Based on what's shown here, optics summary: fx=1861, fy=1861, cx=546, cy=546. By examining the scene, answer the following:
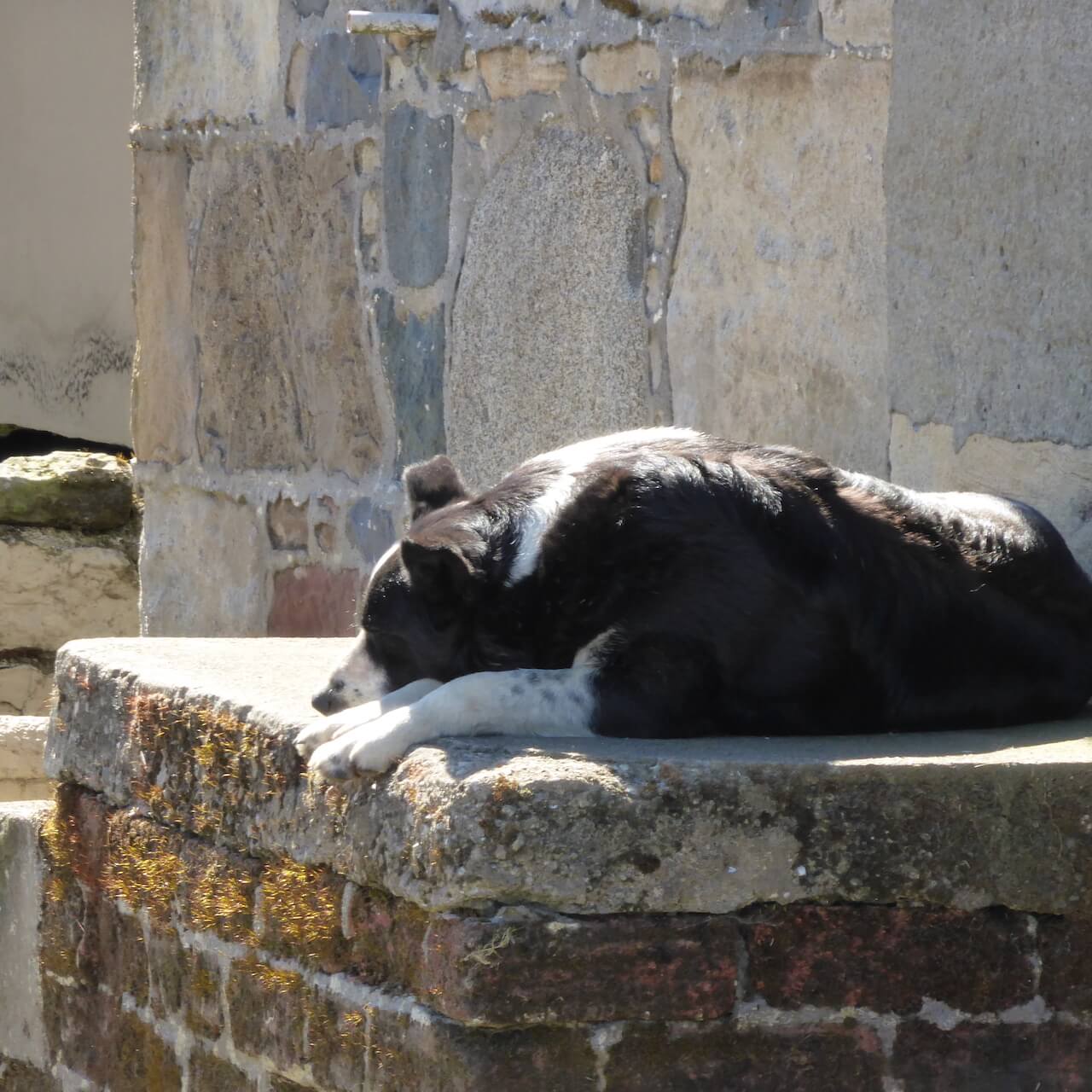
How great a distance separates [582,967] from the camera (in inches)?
86.0

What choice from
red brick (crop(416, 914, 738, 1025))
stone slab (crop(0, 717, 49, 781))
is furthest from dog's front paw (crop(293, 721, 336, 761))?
stone slab (crop(0, 717, 49, 781))

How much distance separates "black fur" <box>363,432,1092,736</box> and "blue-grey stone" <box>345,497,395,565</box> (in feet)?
5.62

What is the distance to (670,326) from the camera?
12.1 ft

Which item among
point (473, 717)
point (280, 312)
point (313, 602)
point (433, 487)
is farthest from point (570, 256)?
point (473, 717)

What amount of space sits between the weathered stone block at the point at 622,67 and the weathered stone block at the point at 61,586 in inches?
140

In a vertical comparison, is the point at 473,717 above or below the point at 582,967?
above

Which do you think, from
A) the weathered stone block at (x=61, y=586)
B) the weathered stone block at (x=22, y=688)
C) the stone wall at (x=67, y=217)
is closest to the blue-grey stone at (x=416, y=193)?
the weathered stone block at (x=61, y=586)

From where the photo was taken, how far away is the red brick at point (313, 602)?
15.4 feet

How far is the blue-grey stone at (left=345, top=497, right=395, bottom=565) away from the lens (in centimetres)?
450

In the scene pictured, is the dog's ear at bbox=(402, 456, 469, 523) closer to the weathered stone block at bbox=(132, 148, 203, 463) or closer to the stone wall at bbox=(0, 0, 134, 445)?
the weathered stone block at bbox=(132, 148, 203, 463)

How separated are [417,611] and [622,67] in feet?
4.81

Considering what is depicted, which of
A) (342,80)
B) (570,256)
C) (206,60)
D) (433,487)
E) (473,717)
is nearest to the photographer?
(473,717)

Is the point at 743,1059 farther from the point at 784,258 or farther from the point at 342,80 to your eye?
the point at 342,80

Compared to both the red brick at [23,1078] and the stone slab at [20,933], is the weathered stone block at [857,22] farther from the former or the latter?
the red brick at [23,1078]
